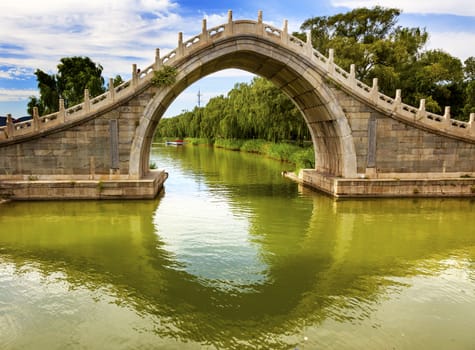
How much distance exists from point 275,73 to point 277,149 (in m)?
18.2

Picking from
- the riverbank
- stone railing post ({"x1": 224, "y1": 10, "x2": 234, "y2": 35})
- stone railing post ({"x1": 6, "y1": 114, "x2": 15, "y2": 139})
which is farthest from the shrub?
the riverbank

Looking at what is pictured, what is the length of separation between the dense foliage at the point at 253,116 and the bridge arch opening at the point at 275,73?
31.1 ft

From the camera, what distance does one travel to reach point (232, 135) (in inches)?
1962

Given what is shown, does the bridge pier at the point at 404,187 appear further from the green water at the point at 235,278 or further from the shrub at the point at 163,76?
the shrub at the point at 163,76

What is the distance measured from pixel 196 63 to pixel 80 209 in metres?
7.11

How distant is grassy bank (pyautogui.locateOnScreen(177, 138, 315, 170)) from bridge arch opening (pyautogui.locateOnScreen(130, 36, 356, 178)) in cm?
684

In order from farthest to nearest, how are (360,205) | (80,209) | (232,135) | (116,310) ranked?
(232,135) → (360,205) → (80,209) → (116,310)

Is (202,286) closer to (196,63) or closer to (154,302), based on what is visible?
(154,302)

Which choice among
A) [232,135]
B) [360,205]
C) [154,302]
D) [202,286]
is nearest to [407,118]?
[360,205]

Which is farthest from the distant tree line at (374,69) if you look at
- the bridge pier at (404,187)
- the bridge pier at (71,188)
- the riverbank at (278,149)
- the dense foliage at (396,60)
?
the bridge pier at (71,188)

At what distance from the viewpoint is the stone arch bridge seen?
45.4 ft

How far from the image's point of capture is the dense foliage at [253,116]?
89.7ft

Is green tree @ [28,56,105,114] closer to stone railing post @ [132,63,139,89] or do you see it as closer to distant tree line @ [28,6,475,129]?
distant tree line @ [28,6,475,129]

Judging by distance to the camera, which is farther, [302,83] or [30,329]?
[302,83]
